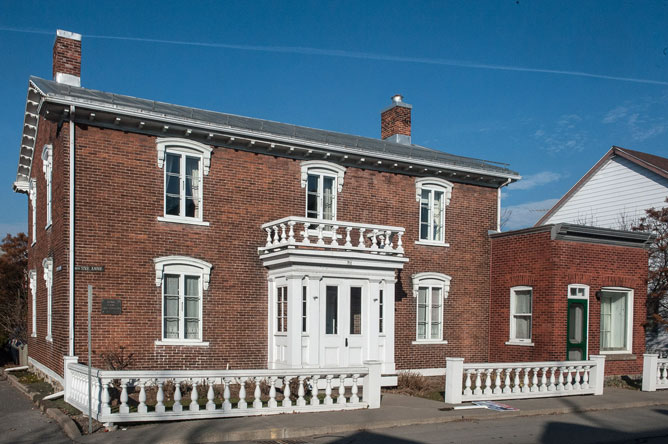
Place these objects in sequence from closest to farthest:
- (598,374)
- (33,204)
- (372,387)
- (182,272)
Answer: (372,387) < (182,272) < (598,374) < (33,204)

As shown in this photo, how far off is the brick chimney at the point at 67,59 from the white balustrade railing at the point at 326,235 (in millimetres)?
7118

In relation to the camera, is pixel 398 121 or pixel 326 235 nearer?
pixel 326 235

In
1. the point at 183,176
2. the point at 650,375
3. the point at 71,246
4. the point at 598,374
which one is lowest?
the point at 650,375

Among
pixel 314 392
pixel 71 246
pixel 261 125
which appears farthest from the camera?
pixel 261 125

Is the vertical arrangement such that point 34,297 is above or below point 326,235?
below

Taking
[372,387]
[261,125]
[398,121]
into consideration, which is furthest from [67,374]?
[398,121]

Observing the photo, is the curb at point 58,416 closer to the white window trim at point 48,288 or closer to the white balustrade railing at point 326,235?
the white window trim at point 48,288

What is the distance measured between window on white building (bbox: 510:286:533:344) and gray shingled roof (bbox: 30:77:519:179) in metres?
3.87

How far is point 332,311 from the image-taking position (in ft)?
55.8

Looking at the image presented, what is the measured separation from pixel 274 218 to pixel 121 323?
4817mm

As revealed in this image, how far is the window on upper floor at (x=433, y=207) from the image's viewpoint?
2045 cm

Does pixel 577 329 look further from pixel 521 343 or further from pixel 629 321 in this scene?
pixel 629 321

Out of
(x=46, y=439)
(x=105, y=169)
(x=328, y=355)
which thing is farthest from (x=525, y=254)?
(x=46, y=439)

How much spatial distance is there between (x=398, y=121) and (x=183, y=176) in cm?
1089
